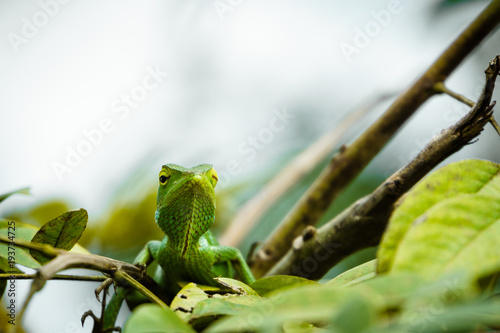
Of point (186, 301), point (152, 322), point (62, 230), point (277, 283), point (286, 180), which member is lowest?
point (286, 180)

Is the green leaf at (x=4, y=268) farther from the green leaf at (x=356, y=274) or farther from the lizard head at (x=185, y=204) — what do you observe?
the green leaf at (x=356, y=274)

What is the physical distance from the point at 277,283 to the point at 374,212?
36 cm

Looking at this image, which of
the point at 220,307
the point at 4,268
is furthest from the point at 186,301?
the point at 4,268

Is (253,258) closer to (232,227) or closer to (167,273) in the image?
(232,227)

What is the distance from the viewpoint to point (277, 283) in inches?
28.1

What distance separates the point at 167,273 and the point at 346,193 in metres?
1.56

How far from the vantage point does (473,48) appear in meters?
1.25

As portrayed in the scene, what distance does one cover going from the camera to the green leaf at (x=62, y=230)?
2.21 feet

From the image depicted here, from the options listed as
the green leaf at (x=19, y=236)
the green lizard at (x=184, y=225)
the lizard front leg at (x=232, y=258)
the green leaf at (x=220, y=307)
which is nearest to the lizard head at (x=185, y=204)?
the green lizard at (x=184, y=225)

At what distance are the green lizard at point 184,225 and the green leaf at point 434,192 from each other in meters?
0.62

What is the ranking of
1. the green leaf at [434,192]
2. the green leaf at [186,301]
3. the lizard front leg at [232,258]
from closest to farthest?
the green leaf at [434,192] → the green leaf at [186,301] → the lizard front leg at [232,258]

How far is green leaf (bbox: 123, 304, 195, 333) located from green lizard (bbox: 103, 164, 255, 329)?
0.61 m

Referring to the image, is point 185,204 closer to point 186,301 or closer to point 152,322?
point 186,301

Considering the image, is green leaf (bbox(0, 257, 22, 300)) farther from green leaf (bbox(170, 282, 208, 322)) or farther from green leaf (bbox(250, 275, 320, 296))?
green leaf (bbox(250, 275, 320, 296))
